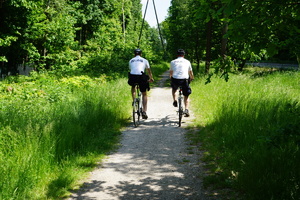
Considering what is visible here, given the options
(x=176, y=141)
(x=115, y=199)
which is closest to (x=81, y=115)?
(x=176, y=141)

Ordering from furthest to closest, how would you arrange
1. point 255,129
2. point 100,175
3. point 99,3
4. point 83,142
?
point 99,3 → point 83,142 → point 255,129 → point 100,175

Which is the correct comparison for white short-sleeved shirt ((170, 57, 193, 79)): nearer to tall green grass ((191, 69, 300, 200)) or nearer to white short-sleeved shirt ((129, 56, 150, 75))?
white short-sleeved shirt ((129, 56, 150, 75))

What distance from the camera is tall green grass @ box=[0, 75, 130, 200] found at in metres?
3.79

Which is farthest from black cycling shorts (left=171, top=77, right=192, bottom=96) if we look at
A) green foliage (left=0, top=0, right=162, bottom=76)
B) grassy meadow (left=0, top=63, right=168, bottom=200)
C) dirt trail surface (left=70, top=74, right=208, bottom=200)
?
green foliage (left=0, top=0, right=162, bottom=76)

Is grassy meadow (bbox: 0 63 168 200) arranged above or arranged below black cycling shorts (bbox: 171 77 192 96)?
below

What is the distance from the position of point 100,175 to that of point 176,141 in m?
2.42

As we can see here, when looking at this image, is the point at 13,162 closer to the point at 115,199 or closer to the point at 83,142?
the point at 115,199

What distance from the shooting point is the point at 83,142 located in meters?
5.81

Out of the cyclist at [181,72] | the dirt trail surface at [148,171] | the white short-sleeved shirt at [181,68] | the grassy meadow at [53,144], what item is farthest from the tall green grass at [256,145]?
the grassy meadow at [53,144]

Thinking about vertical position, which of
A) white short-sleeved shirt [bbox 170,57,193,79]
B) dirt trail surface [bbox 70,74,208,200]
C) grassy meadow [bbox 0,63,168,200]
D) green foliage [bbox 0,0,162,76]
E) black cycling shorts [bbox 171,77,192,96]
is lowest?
dirt trail surface [bbox 70,74,208,200]

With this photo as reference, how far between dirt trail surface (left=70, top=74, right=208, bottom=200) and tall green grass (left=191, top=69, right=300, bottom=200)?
450mm

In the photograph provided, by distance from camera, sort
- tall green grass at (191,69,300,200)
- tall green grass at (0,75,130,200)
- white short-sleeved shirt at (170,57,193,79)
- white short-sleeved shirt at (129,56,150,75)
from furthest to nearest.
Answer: white short-sleeved shirt at (170,57,193,79), white short-sleeved shirt at (129,56,150,75), tall green grass at (0,75,130,200), tall green grass at (191,69,300,200)

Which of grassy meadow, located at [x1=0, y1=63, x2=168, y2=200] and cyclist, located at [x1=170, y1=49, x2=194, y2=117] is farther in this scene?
cyclist, located at [x1=170, y1=49, x2=194, y2=117]

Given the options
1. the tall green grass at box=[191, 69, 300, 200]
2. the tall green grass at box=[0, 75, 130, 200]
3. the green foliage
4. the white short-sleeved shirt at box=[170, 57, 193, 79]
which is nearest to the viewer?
the tall green grass at box=[191, 69, 300, 200]
